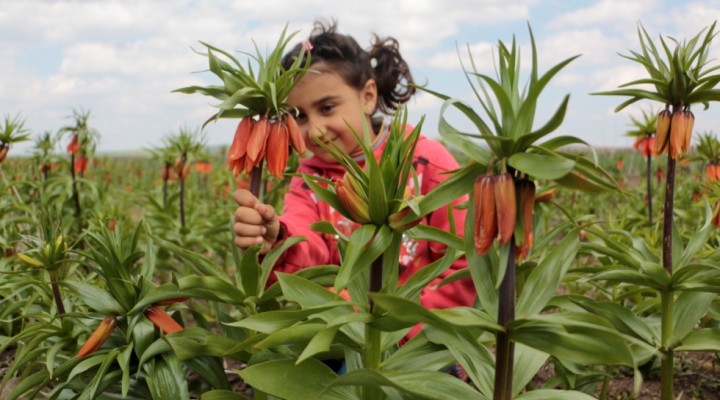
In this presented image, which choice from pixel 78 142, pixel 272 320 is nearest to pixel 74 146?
pixel 78 142

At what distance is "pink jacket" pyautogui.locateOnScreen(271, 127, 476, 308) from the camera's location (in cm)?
231

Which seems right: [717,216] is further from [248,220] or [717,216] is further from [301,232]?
[248,220]

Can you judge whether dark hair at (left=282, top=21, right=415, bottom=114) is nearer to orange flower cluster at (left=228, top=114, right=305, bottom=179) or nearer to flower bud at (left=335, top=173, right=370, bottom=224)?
orange flower cluster at (left=228, top=114, right=305, bottom=179)

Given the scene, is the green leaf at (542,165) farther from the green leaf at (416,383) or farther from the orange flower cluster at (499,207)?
the green leaf at (416,383)

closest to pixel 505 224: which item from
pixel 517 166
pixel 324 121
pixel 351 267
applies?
pixel 517 166

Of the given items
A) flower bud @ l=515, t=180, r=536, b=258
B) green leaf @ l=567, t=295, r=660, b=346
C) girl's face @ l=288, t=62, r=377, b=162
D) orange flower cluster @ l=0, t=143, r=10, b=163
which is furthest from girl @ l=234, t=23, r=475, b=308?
orange flower cluster @ l=0, t=143, r=10, b=163

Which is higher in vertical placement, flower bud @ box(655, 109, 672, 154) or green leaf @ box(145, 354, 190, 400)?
flower bud @ box(655, 109, 672, 154)

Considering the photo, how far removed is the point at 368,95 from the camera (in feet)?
8.83

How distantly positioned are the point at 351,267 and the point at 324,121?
1.33 m

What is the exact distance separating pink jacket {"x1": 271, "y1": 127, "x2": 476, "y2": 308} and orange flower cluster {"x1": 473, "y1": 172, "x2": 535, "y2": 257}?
121cm

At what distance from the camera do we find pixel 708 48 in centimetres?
161

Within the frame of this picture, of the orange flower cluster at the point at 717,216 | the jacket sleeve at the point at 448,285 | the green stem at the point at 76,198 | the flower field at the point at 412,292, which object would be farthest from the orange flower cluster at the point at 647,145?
the green stem at the point at 76,198

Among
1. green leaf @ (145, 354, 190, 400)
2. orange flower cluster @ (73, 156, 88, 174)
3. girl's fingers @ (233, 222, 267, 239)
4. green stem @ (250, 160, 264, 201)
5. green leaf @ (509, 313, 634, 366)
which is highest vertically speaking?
green stem @ (250, 160, 264, 201)

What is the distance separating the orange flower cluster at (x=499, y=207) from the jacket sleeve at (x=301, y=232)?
3.10 feet
